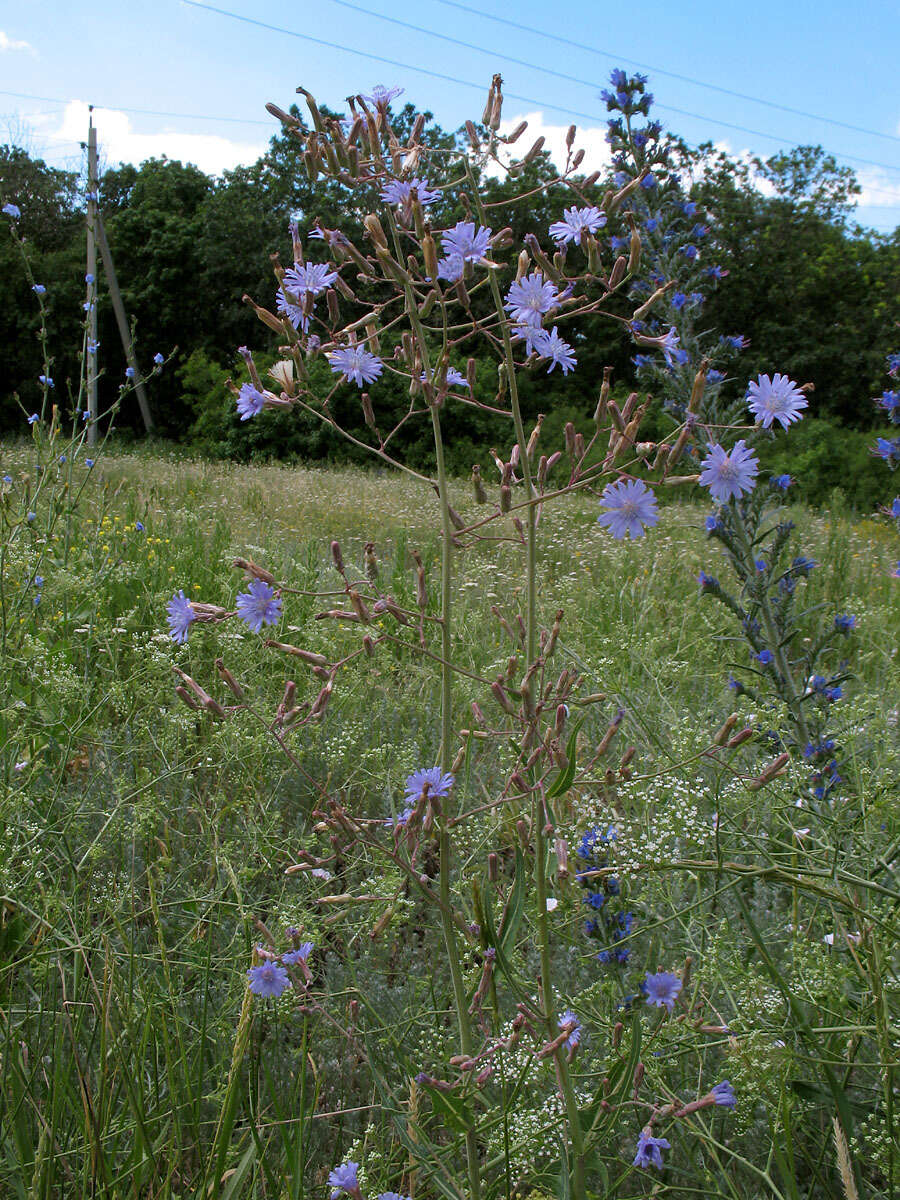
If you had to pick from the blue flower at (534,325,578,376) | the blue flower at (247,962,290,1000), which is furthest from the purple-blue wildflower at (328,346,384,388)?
the blue flower at (247,962,290,1000)

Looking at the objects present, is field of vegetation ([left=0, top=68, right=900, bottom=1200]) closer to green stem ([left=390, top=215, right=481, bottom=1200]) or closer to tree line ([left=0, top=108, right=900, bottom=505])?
green stem ([left=390, top=215, right=481, bottom=1200])

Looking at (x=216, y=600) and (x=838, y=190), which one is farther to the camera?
(x=838, y=190)

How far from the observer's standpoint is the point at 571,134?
1.14 m

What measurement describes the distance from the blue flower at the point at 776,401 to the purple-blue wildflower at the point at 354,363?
478 millimetres

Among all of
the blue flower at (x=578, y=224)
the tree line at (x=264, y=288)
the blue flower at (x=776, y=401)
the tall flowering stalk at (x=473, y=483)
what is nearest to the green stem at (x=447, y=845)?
the tall flowering stalk at (x=473, y=483)

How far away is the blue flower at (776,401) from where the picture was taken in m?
0.98

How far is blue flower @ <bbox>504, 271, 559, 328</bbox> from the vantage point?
3.31ft

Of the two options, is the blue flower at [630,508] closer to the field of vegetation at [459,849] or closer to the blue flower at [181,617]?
the field of vegetation at [459,849]

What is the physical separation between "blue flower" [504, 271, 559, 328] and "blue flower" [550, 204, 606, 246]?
0.12 m

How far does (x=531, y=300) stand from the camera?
1025 mm

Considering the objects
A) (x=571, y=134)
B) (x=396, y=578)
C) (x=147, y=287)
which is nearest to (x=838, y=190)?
(x=147, y=287)

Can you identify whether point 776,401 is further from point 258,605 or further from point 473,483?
point 258,605

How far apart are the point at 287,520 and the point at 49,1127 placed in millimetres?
5727

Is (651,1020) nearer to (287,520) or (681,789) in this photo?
(681,789)
